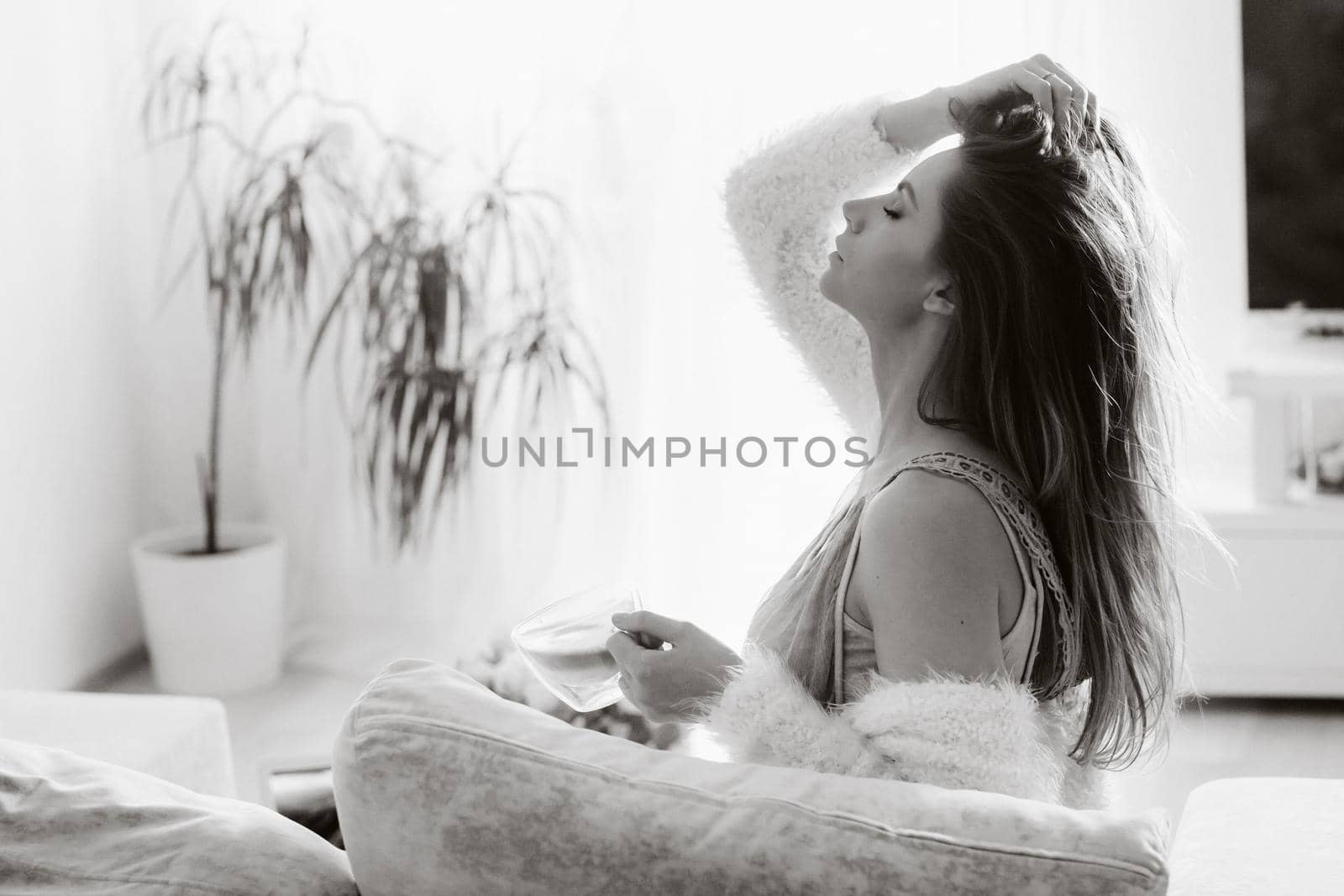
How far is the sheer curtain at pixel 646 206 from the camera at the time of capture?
3.04 m

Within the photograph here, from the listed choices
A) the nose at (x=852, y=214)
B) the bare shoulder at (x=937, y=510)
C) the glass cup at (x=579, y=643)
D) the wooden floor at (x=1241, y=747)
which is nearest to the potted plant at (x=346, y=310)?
the wooden floor at (x=1241, y=747)

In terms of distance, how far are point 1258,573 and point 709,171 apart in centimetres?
149

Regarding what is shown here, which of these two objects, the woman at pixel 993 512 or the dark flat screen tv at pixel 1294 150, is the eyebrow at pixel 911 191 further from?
the dark flat screen tv at pixel 1294 150

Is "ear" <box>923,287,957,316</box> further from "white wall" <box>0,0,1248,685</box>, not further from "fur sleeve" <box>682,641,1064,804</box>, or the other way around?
"white wall" <box>0,0,1248,685</box>

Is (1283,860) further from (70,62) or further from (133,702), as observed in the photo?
(70,62)

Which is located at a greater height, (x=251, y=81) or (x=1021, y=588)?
(x=251, y=81)

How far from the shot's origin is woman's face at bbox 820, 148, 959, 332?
3.81 ft

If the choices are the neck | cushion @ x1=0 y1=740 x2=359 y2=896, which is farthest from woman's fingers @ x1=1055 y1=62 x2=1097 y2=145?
cushion @ x1=0 y1=740 x2=359 y2=896

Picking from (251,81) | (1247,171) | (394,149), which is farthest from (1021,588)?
(251,81)


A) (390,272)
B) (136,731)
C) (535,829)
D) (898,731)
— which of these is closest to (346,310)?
(390,272)

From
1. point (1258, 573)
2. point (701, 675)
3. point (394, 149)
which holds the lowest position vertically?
point (1258, 573)

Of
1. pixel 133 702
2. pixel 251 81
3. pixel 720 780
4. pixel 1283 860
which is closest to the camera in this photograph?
pixel 720 780

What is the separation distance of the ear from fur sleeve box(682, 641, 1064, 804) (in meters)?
0.32

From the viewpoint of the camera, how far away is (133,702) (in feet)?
6.03
